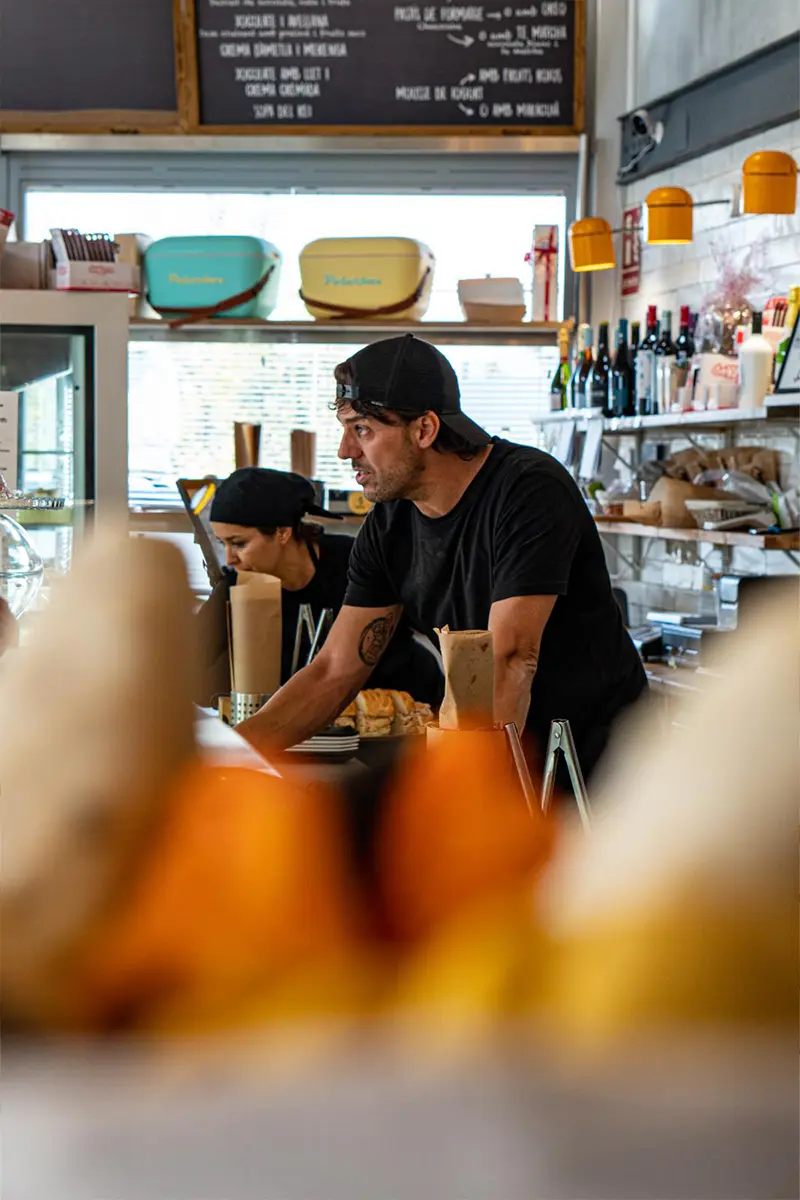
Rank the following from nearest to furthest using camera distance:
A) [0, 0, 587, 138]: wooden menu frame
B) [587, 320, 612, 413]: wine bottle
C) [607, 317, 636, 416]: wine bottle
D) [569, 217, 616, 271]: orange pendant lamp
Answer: [569, 217, 616, 271]: orange pendant lamp → [607, 317, 636, 416]: wine bottle → [587, 320, 612, 413]: wine bottle → [0, 0, 587, 138]: wooden menu frame

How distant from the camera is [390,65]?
5.55 m

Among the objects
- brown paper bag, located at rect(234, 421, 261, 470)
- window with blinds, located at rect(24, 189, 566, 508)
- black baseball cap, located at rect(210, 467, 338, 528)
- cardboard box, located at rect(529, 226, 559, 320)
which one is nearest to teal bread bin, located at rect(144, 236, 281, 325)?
window with blinds, located at rect(24, 189, 566, 508)

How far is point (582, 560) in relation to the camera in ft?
7.47

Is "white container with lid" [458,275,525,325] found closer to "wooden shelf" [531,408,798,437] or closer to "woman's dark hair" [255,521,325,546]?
"wooden shelf" [531,408,798,437]

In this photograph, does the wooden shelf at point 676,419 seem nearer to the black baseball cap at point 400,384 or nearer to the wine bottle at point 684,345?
the wine bottle at point 684,345

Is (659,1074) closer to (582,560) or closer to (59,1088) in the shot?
(59,1088)

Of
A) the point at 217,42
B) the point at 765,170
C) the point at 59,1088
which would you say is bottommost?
the point at 59,1088

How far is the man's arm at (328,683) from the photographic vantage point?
2.23m

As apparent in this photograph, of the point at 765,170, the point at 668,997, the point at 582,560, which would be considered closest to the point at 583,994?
the point at 668,997

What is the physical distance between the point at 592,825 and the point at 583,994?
9 centimetres

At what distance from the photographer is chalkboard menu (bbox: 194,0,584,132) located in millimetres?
5508

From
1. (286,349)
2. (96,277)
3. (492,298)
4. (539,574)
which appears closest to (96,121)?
(286,349)

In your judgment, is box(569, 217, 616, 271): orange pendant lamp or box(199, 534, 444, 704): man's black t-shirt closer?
box(199, 534, 444, 704): man's black t-shirt

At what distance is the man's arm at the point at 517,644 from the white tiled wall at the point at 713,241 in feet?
8.66
